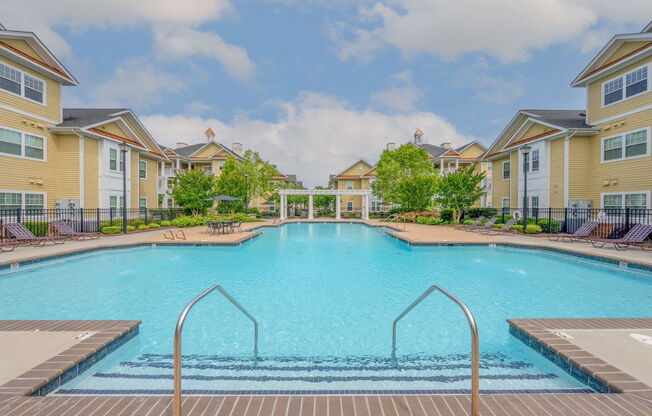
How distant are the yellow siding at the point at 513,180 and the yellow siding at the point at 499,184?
40.3 inches

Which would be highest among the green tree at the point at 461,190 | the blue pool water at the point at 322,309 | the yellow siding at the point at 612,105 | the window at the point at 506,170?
the yellow siding at the point at 612,105

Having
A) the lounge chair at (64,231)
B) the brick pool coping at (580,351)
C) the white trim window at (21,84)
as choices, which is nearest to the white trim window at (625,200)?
the brick pool coping at (580,351)

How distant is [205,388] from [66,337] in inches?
85.6

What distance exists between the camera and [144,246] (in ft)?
47.4

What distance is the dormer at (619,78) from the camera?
15.1 meters

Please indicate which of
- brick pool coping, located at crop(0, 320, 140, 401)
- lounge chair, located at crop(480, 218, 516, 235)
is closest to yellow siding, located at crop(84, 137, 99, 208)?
brick pool coping, located at crop(0, 320, 140, 401)

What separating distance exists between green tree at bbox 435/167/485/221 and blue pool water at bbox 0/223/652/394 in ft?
43.1

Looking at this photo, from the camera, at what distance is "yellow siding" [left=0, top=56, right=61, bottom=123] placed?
15.6 meters

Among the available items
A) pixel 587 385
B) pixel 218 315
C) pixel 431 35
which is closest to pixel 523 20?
pixel 431 35

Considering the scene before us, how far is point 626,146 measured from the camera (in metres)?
16.1

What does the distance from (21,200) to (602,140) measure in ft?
108

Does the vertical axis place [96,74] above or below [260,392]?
above

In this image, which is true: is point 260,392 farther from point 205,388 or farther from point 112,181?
point 112,181

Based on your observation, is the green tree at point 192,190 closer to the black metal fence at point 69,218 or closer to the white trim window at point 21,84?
the black metal fence at point 69,218
